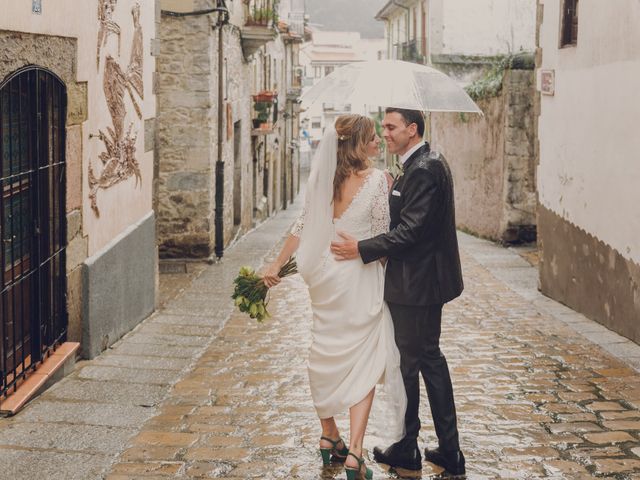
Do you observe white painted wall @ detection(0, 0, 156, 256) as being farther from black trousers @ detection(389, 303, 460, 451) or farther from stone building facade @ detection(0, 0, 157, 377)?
black trousers @ detection(389, 303, 460, 451)

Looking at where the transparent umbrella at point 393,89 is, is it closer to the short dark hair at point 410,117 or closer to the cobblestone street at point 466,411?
the short dark hair at point 410,117

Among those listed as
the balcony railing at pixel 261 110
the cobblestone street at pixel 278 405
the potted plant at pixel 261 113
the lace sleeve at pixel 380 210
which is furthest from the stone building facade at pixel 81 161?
the potted plant at pixel 261 113

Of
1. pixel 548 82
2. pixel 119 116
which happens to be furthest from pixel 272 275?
pixel 548 82

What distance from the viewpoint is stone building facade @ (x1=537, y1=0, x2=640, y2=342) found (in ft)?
25.9

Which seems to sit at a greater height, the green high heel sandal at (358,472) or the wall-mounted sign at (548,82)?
the wall-mounted sign at (548,82)

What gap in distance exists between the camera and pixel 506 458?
498 centimetres

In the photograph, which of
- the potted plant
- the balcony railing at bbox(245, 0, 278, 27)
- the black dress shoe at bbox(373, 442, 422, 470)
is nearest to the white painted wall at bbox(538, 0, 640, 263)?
the black dress shoe at bbox(373, 442, 422, 470)

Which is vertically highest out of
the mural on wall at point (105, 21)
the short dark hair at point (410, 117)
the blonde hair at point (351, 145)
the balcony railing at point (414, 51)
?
the balcony railing at point (414, 51)

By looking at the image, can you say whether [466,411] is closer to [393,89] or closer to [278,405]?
[278,405]

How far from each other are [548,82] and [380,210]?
6.29m

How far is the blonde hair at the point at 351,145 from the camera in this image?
4.68m

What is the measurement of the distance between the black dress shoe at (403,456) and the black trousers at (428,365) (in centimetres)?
3

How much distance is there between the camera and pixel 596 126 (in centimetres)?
885

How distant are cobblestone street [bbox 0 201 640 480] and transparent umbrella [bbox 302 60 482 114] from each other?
154 cm
